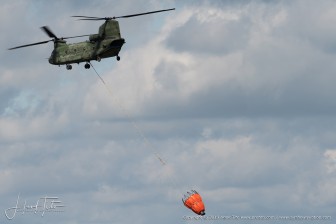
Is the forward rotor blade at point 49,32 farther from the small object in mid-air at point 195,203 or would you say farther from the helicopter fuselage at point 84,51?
the small object in mid-air at point 195,203

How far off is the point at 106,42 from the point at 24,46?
1157 cm

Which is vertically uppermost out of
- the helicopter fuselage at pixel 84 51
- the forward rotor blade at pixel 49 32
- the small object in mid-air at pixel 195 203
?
the forward rotor blade at pixel 49 32

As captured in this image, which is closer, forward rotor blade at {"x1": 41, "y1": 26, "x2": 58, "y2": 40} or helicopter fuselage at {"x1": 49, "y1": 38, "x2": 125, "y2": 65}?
helicopter fuselage at {"x1": 49, "y1": 38, "x2": 125, "y2": 65}

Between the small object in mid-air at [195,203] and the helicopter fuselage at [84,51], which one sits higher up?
the helicopter fuselage at [84,51]

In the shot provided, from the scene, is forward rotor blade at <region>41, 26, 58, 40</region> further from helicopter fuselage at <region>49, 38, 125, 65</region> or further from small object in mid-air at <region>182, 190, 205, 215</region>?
small object in mid-air at <region>182, 190, 205, 215</region>

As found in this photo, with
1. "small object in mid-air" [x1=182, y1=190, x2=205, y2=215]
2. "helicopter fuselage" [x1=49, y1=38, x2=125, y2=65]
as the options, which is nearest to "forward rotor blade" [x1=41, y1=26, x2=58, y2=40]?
"helicopter fuselage" [x1=49, y1=38, x2=125, y2=65]

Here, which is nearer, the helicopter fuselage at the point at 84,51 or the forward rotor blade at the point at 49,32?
the helicopter fuselage at the point at 84,51

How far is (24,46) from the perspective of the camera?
155625mm

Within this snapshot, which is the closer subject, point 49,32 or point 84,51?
point 84,51

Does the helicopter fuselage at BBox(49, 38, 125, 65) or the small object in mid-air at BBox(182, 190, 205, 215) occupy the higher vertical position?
the helicopter fuselage at BBox(49, 38, 125, 65)

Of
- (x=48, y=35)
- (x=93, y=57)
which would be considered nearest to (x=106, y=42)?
(x=93, y=57)

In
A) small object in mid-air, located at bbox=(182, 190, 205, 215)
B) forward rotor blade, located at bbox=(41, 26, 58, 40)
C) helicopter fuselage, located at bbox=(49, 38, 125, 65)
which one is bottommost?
small object in mid-air, located at bbox=(182, 190, 205, 215)

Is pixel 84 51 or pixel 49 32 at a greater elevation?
pixel 49 32

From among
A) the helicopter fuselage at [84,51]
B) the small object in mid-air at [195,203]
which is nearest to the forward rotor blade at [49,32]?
the helicopter fuselage at [84,51]
